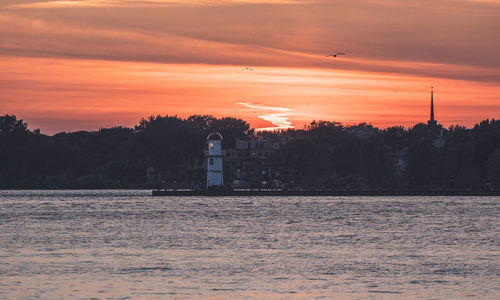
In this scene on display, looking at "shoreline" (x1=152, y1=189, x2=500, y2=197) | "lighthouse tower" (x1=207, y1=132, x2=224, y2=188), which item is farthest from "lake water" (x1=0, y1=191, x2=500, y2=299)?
"lighthouse tower" (x1=207, y1=132, x2=224, y2=188)

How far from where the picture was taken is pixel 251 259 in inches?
2082

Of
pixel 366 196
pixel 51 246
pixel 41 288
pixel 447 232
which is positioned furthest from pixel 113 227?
pixel 366 196

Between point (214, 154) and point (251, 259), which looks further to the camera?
point (214, 154)

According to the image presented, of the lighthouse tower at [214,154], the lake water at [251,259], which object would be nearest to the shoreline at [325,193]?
the lighthouse tower at [214,154]

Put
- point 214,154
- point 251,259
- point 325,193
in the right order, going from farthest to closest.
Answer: point 325,193 < point 214,154 < point 251,259

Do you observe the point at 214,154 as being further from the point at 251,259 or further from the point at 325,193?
the point at 251,259

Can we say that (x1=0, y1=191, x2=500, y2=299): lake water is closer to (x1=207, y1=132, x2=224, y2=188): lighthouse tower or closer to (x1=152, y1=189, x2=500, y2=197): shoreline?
(x1=152, y1=189, x2=500, y2=197): shoreline

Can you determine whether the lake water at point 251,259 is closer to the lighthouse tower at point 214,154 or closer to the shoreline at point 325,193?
the shoreline at point 325,193

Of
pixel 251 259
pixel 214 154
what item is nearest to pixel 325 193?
pixel 214 154

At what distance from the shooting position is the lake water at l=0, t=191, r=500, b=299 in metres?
40.3

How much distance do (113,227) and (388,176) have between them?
360ft

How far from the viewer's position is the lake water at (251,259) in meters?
40.3

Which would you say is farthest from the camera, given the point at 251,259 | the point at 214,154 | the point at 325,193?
the point at 325,193

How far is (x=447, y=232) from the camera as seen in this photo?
75.8m
